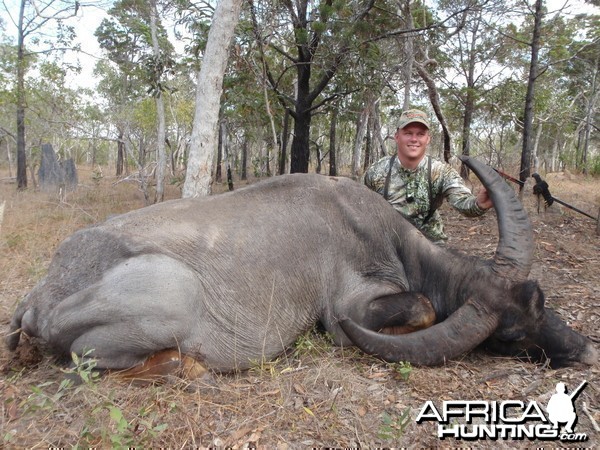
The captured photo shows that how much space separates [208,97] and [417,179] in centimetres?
319

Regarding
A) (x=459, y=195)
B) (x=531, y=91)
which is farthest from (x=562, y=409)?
(x=531, y=91)

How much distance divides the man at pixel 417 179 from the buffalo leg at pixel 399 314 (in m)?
1.03

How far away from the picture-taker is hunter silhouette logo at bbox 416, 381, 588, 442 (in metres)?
2.48

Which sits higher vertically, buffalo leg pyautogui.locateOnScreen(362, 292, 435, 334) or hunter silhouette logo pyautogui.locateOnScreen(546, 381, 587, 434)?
buffalo leg pyautogui.locateOnScreen(362, 292, 435, 334)

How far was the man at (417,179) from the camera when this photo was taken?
14.9 feet

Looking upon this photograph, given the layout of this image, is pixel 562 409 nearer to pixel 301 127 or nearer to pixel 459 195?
pixel 459 195

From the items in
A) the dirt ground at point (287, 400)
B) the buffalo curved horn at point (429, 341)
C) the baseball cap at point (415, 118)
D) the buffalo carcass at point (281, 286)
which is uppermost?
the baseball cap at point (415, 118)

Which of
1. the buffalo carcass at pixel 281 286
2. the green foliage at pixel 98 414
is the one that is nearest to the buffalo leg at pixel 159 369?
the buffalo carcass at pixel 281 286

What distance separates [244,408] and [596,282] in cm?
470

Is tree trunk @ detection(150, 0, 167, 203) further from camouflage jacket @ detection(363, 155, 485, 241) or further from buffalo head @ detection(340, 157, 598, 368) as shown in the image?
buffalo head @ detection(340, 157, 598, 368)

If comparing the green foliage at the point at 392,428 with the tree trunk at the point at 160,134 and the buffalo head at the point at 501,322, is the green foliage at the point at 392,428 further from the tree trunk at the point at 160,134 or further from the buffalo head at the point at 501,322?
the tree trunk at the point at 160,134

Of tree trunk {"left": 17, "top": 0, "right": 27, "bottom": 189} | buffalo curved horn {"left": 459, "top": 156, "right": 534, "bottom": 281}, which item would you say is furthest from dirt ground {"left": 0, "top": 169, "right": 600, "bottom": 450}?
tree trunk {"left": 17, "top": 0, "right": 27, "bottom": 189}

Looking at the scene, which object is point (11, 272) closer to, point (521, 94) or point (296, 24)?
point (296, 24)

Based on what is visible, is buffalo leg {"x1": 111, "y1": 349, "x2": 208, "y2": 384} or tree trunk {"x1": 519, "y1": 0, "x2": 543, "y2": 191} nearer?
buffalo leg {"x1": 111, "y1": 349, "x2": 208, "y2": 384}
